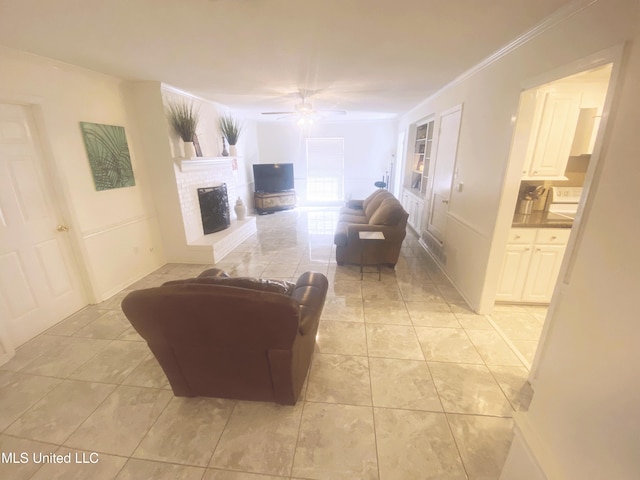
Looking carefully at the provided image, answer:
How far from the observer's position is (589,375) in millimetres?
823

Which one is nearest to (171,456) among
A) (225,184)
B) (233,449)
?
(233,449)

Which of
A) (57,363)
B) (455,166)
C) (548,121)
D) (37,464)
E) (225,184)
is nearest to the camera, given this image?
(37,464)

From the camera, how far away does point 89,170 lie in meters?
2.97

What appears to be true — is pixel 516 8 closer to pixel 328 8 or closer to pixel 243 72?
pixel 328 8

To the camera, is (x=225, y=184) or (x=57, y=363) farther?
(x=225, y=184)

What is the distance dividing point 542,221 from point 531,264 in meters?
0.46

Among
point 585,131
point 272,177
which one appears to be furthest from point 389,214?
point 272,177

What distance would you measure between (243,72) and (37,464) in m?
3.61

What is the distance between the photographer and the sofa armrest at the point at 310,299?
1.64m

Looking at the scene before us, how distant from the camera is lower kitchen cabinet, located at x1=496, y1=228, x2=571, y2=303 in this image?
8.61 feet

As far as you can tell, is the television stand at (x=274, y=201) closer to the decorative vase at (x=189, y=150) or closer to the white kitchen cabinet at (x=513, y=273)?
the decorative vase at (x=189, y=150)

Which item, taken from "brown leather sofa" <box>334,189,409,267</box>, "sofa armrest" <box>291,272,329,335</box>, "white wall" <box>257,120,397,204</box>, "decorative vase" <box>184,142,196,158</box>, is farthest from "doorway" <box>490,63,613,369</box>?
"white wall" <box>257,120,397,204</box>

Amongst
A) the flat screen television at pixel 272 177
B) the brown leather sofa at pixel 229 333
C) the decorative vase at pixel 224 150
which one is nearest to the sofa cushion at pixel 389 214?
the brown leather sofa at pixel 229 333

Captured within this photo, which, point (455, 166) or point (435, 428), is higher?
point (455, 166)
